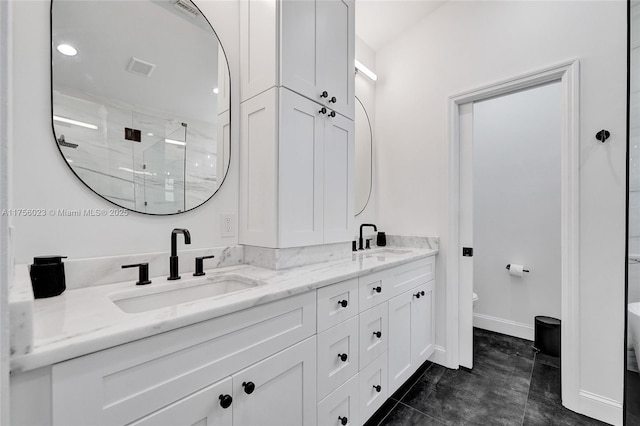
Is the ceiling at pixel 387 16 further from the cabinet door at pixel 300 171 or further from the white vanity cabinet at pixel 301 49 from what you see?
the cabinet door at pixel 300 171

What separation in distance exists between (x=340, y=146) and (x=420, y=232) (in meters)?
1.12

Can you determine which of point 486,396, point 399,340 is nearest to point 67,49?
point 399,340

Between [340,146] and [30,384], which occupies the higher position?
[340,146]

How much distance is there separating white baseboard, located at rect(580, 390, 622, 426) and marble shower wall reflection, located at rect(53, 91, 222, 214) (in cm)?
243

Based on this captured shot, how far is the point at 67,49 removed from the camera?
3.44 feet

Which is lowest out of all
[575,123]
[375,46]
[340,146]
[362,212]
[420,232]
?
[420,232]

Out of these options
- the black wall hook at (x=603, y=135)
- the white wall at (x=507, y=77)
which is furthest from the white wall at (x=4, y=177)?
the black wall hook at (x=603, y=135)

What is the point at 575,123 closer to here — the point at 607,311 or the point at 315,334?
the point at 607,311

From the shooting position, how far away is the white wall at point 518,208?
2588mm

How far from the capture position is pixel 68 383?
0.57 metres

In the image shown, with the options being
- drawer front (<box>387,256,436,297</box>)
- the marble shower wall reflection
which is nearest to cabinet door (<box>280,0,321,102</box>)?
the marble shower wall reflection

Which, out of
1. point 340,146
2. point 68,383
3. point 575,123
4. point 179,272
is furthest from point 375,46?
point 68,383

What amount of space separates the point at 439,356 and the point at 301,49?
7.67 feet

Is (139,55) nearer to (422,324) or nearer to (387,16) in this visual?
(387,16)
